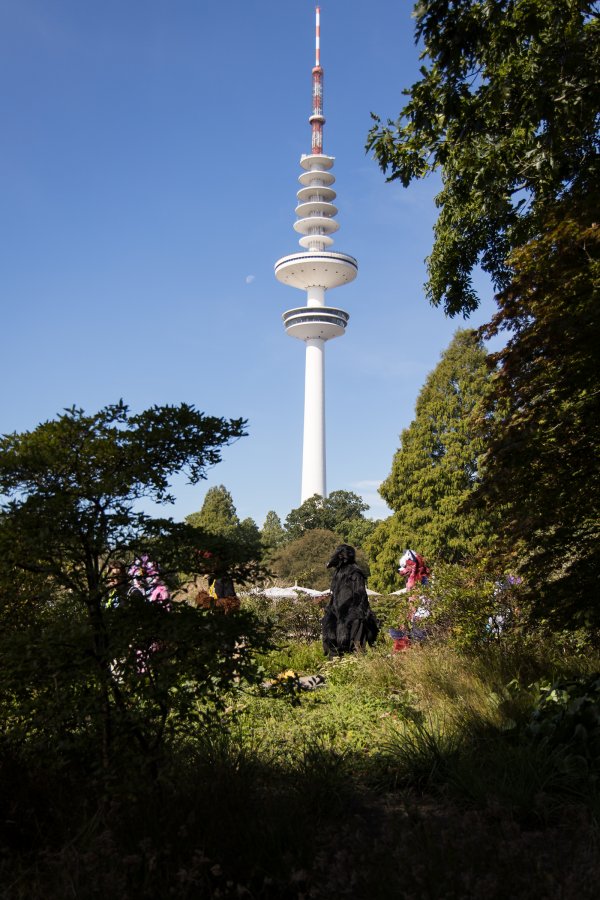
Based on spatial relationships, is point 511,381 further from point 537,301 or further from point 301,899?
point 301,899

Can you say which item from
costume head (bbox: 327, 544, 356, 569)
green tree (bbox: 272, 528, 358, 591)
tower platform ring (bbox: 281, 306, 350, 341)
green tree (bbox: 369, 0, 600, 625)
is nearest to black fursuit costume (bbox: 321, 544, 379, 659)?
costume head (bbox: 327, 544, 356, 569)

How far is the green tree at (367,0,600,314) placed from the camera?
8297 millimetres

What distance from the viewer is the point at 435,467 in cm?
3241

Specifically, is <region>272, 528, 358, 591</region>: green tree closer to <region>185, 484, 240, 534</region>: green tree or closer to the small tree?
the small tree

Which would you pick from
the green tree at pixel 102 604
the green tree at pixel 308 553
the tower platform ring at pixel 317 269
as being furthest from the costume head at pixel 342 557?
the tower platform ring at pixel 317 269

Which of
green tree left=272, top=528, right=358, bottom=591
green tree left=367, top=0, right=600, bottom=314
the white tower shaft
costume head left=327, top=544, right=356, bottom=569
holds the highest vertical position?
the white tower shaft

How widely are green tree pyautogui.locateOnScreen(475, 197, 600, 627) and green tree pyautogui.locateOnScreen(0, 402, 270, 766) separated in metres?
3.15

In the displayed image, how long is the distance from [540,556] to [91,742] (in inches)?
178

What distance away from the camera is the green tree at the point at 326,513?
6169 cm

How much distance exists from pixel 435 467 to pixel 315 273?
69391 millimetres

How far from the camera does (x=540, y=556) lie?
7406 mm

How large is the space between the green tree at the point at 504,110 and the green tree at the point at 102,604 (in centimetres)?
543

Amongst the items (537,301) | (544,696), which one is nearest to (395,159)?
(537,301)

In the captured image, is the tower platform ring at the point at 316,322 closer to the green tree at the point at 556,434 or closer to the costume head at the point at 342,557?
the costume head at the point at 342,557
